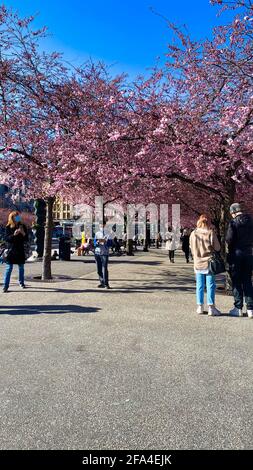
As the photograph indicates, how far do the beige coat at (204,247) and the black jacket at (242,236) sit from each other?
A: 1.09ft

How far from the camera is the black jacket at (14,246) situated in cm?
965

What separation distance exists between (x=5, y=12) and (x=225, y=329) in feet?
33.2

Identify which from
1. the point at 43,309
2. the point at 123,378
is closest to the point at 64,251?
the point at 43,309

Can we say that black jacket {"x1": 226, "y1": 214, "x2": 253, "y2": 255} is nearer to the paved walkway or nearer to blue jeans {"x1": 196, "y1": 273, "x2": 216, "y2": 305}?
blue jeans {"x1": 196, "y1": 273, "x2": 216, "y2": 305}

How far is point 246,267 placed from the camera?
23.2 ft

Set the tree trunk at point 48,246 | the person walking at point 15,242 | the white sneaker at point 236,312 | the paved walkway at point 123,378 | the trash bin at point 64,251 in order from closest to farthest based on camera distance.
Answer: the paved walkway at point 123,378, the white sneaker at point 236,312, the person walking at point 15,242, the tree trunk at point 48,246, the trash bin at point 64,251

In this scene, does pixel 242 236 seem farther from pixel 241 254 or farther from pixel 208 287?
pixel 208 287

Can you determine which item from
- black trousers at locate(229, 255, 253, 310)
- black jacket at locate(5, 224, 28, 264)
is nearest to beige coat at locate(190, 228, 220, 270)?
black trousers at locate(229, 255, 253, 310)

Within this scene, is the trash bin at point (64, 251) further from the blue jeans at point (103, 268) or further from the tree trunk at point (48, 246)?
the blue jeans at point (103, 268)

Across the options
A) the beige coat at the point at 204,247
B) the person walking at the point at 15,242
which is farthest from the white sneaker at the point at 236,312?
the person walking at the point at 15,242

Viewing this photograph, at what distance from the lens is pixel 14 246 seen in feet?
31.9

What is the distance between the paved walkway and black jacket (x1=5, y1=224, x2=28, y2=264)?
1.88 metres
